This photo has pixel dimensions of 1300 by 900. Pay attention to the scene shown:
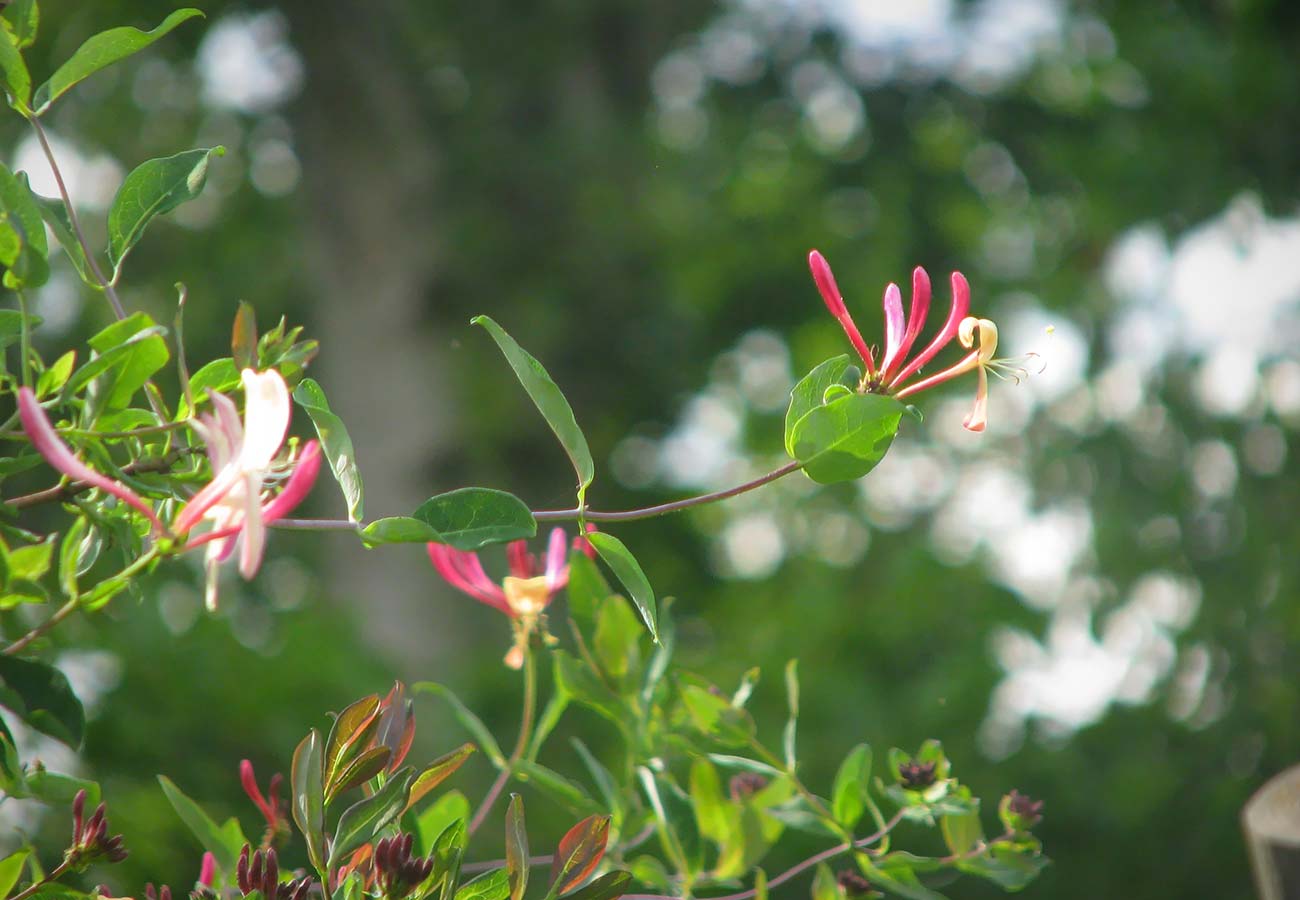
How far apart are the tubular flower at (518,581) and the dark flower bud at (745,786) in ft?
0.33

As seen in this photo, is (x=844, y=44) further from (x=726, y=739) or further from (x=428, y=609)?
(x=726, y=739)

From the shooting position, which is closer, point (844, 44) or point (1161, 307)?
point (1161, 307)

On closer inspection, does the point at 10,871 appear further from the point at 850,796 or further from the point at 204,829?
the point at 850,796

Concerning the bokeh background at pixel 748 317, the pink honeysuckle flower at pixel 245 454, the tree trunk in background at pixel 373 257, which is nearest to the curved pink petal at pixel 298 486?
the pink honeysuckle flower at pixel 245 454

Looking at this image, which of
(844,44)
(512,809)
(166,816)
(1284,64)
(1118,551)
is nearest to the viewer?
(512,809)

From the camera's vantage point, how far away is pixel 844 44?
327 centimetres

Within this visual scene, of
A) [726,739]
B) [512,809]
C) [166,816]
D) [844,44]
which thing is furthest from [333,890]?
[844,44]

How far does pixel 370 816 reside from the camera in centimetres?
33

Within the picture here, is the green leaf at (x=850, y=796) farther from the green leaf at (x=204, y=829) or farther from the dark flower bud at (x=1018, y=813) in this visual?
the green leaf at (x=204, y=829)

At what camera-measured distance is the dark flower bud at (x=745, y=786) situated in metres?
0.49

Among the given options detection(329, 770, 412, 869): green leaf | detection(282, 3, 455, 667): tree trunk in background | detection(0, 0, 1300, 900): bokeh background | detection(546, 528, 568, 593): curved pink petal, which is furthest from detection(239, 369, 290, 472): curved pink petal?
detection(282, 3, 455, 667): tree trunk in background

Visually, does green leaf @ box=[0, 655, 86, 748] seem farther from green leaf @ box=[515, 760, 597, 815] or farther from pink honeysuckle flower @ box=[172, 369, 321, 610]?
green leaf @ box=[515, 760, 597, 815]

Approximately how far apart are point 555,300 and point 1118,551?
1.36 m

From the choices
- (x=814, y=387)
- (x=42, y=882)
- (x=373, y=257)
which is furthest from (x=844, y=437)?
(x=373, y=257)
